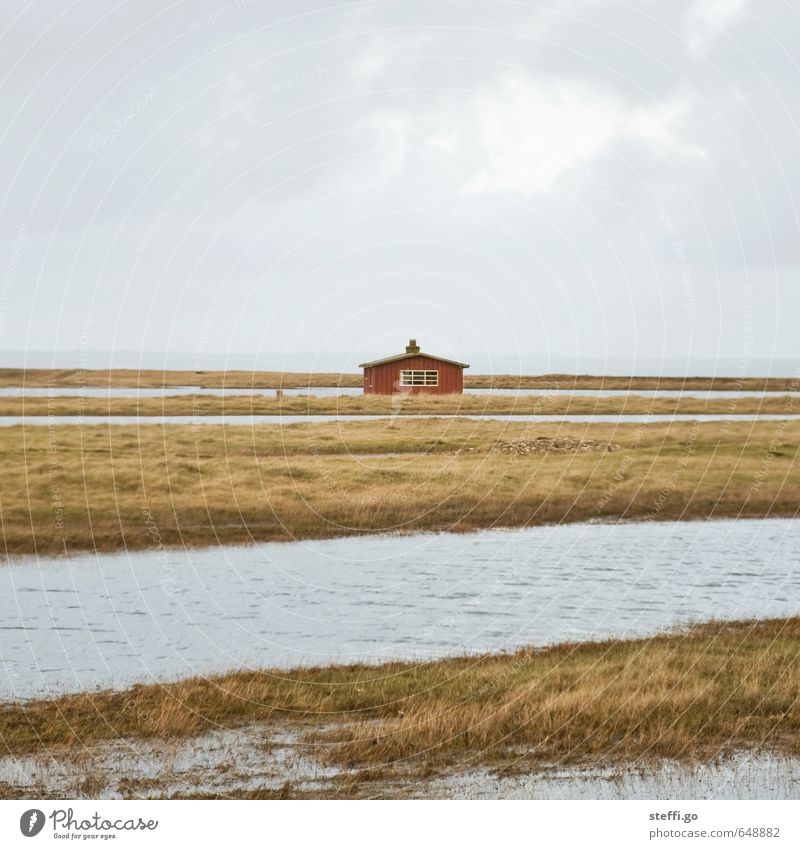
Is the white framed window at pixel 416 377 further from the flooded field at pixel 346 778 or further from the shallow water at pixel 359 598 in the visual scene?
the flooded field at pixel 346 778

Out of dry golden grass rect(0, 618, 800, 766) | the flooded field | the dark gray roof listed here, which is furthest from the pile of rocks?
the flooded field

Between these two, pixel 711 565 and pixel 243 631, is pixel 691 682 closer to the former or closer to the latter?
pixel 243 631

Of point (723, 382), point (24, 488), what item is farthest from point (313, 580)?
point (723, 382)

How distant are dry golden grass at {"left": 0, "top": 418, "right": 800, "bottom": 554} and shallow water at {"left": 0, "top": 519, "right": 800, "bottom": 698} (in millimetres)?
2792

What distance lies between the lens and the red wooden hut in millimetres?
82125

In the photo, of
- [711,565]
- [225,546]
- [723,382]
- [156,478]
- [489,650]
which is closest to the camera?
[489,650]

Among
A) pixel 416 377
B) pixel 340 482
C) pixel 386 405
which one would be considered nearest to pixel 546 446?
pixel 340 482

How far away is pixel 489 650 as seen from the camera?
2067 centimetres

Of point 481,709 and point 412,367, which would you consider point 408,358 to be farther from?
point 481,709

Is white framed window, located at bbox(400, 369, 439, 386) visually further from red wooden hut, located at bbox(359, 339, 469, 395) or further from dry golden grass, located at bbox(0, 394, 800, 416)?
dry golden grass, located at bbox(0, 394, 800, 416)

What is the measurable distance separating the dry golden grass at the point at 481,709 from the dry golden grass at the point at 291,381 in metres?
105

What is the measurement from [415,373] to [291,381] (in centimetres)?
7468

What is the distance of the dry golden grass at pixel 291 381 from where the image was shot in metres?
133

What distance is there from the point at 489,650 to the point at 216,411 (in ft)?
208
